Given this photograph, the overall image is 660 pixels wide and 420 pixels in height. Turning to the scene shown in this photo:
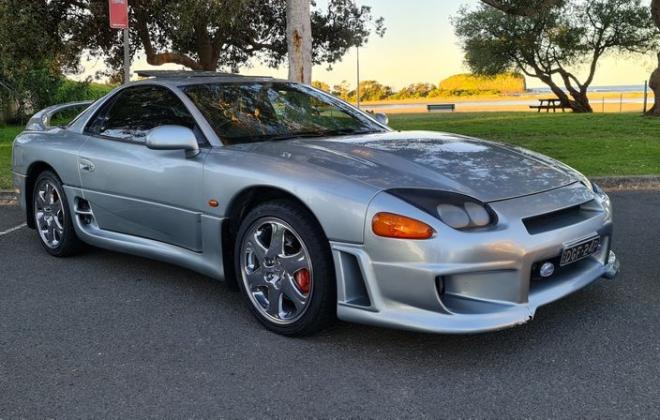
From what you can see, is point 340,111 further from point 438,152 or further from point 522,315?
point 522,315

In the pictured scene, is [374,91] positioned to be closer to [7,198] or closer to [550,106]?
[550,106]

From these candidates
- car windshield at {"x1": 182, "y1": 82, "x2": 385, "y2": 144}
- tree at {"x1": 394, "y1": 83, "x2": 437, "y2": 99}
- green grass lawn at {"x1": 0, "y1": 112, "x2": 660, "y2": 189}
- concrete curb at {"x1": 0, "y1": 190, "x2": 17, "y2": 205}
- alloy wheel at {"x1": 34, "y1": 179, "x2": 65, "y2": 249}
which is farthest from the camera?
tree at {"x1": 394, "y1": 83, "x2": 437, "y2": 99}

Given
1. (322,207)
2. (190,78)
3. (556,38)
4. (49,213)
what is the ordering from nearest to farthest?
(322,207) < (190,78) < (49,213) < (556,38)

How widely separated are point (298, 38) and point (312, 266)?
23.4 feet

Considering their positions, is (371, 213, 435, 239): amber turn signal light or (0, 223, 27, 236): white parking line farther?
(0, 223, 27, 236): white parking line

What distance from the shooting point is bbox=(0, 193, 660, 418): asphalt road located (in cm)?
275

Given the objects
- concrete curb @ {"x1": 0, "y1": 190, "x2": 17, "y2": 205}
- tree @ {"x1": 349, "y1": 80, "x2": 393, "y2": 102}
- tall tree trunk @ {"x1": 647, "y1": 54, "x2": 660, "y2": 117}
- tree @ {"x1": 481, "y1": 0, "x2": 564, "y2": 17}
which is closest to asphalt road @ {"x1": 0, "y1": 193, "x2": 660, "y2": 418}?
concrete curb @ {"x1": 0, "y1": 190, "x2": 17, "y2": 205}

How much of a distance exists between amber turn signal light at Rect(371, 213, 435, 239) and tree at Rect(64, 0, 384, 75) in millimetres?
12019

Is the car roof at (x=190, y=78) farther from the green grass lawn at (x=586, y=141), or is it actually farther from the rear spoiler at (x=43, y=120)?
the green grass lawn at (x=586, y=141)

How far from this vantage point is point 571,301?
3869 mm

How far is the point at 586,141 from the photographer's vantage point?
1153cm

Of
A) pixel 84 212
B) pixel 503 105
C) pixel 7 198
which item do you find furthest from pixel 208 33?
pixel 503 105

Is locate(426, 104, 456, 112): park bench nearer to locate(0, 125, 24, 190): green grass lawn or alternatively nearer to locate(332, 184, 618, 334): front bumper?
locate(0, 125, 24, 190): green grass lawn

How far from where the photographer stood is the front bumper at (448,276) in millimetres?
2959
